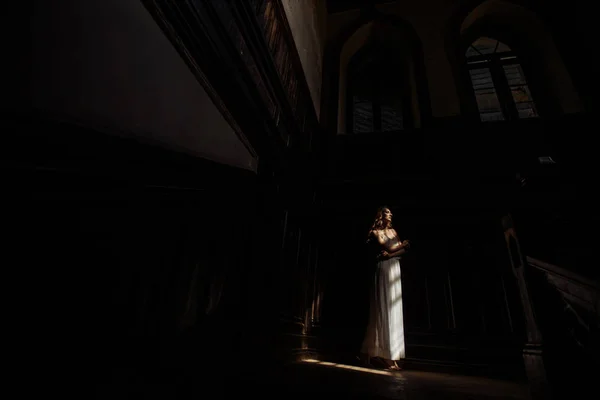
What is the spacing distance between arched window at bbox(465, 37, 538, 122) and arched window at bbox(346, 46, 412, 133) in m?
1.92

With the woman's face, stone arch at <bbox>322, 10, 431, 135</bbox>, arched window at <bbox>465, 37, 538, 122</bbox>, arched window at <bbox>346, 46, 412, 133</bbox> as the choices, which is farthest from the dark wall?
arched window at <bbox>465, 37, 538, 122</bbox>

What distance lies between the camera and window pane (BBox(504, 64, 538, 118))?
21.2ft

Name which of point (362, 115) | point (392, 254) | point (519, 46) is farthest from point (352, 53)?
point (392, 254)

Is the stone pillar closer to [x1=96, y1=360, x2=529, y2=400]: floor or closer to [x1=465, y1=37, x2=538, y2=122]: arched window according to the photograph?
[x1=96, y1=360, x2=529, y2=400]: floor

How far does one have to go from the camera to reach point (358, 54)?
761cm

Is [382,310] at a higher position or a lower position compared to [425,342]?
higher

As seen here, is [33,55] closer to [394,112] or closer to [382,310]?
[382,310]

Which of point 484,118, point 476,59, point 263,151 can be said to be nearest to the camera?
point 263,151

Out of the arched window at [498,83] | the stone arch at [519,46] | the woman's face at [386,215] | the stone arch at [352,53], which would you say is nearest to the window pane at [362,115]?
the stone arch at [352,53]

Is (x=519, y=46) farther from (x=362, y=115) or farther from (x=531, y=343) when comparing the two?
(x=531, y=343)

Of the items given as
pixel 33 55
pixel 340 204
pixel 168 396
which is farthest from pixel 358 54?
pixel 168 396

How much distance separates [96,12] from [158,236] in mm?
1360

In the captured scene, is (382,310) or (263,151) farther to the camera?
(382,310)

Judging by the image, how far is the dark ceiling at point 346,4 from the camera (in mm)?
7469
